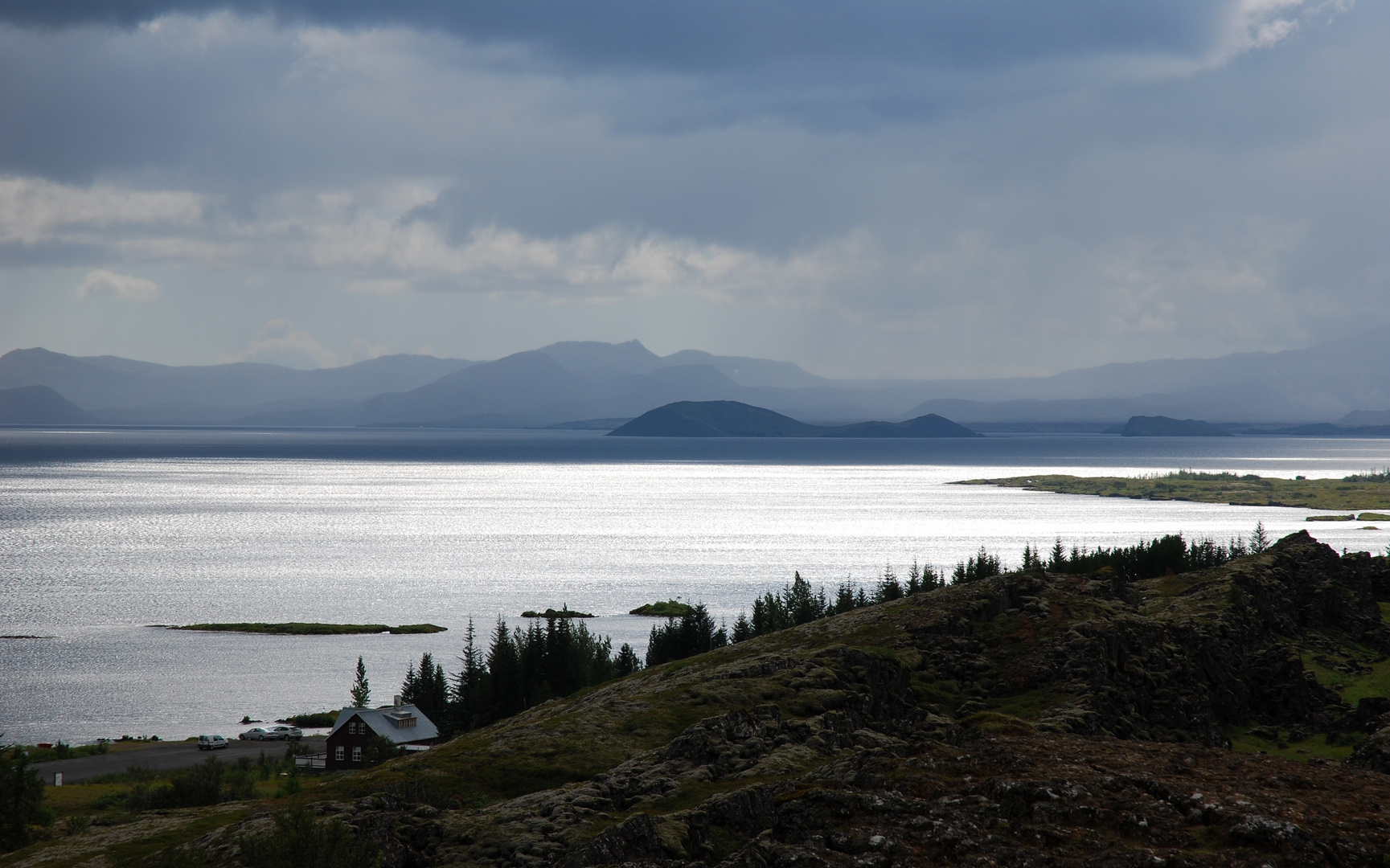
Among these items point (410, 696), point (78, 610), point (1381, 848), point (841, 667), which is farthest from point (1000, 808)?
point (78, 610)

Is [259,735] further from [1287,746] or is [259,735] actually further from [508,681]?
[1287,746]

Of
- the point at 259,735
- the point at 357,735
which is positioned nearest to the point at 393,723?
the point at 357,735

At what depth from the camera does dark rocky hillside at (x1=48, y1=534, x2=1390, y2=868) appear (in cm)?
2923

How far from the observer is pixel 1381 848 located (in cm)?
2756

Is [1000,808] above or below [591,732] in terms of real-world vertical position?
above

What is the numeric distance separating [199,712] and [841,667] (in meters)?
99.0

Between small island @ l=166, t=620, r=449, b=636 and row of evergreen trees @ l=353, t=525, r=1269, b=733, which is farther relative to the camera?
small island @ l=166, t=620, r=449, b=636

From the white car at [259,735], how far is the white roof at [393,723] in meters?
13.3

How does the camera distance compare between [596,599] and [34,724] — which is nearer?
[34,724]

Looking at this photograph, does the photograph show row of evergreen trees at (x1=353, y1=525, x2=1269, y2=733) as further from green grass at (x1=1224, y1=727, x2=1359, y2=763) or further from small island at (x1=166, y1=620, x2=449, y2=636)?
green grass at (x1=1224, y1=727, x2=1359, y2=763)

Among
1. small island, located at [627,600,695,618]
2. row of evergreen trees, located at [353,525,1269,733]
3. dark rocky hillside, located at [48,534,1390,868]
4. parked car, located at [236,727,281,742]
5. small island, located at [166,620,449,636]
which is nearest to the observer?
dark rocky hillside, located at [48,534,1390,868]

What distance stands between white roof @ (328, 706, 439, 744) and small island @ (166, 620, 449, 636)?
2664 inches

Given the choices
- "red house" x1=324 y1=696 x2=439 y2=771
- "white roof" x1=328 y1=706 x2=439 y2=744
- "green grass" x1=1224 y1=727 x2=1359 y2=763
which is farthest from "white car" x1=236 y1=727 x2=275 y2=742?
"green grass" x1=1224 y1=727 x2=1359 y2=763

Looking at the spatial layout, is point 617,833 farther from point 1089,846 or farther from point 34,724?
point 34,724
